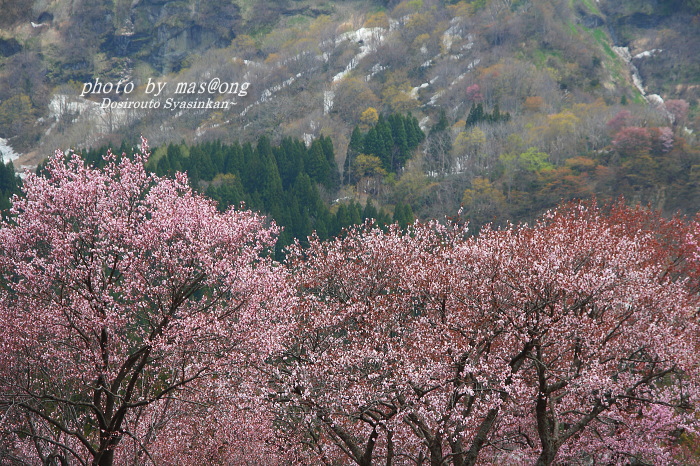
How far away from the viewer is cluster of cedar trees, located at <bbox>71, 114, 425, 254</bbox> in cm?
6950

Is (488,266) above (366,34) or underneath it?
underneath

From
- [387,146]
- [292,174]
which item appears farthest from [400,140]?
[292,174]

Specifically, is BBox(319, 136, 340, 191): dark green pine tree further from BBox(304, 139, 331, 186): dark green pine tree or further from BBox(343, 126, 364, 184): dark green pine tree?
BBox(343, 126, 364, 184): dark green pine tree

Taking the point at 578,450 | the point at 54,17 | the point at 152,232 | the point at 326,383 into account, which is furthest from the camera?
the point at 54,17

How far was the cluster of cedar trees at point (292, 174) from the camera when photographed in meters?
69.5

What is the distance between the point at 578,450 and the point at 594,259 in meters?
5.55

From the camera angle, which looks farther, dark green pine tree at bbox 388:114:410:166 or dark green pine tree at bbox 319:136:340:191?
dark green pine tree at bbox 388:114:410:166

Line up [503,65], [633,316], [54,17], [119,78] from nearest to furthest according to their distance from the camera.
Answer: [633,316], [503,65], [119,78], [54,17]

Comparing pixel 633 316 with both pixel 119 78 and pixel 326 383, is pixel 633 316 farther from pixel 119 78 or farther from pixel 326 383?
pixel 119 78

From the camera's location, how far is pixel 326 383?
1669 cm

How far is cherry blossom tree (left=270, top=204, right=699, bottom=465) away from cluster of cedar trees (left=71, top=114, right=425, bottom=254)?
149ft

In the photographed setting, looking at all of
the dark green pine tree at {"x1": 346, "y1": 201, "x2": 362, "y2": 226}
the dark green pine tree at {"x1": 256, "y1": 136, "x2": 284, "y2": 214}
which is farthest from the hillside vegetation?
the dark green pine tree at {"x1": 346, "y1": 201, "x2": 362, "y2": 226}

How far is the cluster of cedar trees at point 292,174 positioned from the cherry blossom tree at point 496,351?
149ft

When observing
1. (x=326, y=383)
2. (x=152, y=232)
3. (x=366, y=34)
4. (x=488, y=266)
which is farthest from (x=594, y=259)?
(x=366, y=34)
